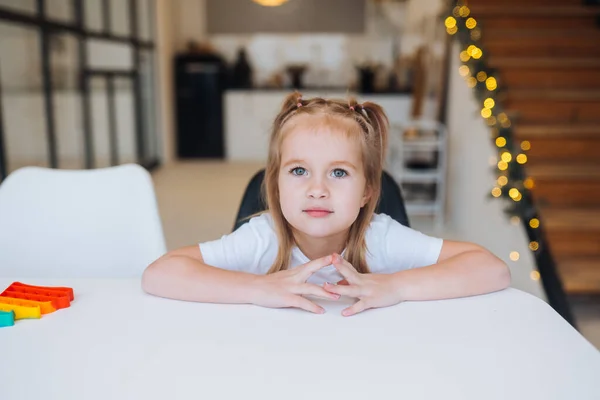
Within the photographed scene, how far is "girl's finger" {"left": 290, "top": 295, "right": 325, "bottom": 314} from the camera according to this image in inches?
37.0

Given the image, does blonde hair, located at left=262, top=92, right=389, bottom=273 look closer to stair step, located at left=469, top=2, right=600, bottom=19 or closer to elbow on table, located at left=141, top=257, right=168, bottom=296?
elbow on table, located at left=141, top=257, right=168, bottom=296

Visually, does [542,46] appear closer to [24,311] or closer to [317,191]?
[317,191]

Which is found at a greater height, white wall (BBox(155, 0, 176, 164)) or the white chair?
white wall (BBox(155, 0, 176, 164))

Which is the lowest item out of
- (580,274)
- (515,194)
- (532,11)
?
(580,274)

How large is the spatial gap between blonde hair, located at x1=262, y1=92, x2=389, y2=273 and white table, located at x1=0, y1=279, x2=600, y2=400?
29 cm

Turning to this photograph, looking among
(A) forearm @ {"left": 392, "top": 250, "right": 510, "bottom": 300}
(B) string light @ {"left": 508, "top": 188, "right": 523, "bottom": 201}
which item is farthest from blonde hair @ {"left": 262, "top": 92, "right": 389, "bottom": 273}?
(B) string light @ {"left": 508, "top": 188, "right": 523, "bottom": 201}

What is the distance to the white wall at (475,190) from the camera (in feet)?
9.66

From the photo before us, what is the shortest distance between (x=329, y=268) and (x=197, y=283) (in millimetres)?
378

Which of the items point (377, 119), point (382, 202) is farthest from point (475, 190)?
point (377, 119)

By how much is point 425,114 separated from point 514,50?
7.02 feet

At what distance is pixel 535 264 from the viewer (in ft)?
9.07

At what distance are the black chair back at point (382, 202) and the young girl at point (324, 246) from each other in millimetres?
202

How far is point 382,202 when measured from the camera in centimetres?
154

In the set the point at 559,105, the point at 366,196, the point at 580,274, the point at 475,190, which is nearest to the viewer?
the point at 366,196
